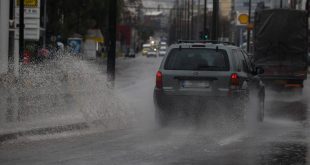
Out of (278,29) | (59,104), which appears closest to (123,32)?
(278,29)

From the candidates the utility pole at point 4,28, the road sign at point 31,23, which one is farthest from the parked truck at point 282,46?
the utility pole at point 4,28

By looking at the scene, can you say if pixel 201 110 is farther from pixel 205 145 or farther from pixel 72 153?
pixel 72 153

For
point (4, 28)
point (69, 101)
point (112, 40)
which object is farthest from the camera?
point (4, 28)

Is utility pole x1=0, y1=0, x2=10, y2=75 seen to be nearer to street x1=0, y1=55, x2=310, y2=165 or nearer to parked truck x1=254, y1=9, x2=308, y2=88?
parked truck x1=254, y1=9, x2=308, y2=88

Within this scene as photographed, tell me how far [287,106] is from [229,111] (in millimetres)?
8341

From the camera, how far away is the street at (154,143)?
1087cm

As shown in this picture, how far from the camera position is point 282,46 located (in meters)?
31.7

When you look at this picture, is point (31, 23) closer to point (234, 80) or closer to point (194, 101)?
point (194, 101)

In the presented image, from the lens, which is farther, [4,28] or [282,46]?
[4,28]

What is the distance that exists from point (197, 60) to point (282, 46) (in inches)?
660

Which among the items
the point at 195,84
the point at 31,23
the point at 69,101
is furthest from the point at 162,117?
the point at 31,23

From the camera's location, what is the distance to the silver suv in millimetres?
15117

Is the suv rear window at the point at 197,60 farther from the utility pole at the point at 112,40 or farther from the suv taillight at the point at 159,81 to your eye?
the utility pole at the point at 112,40

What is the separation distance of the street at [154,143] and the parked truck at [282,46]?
481 inches
